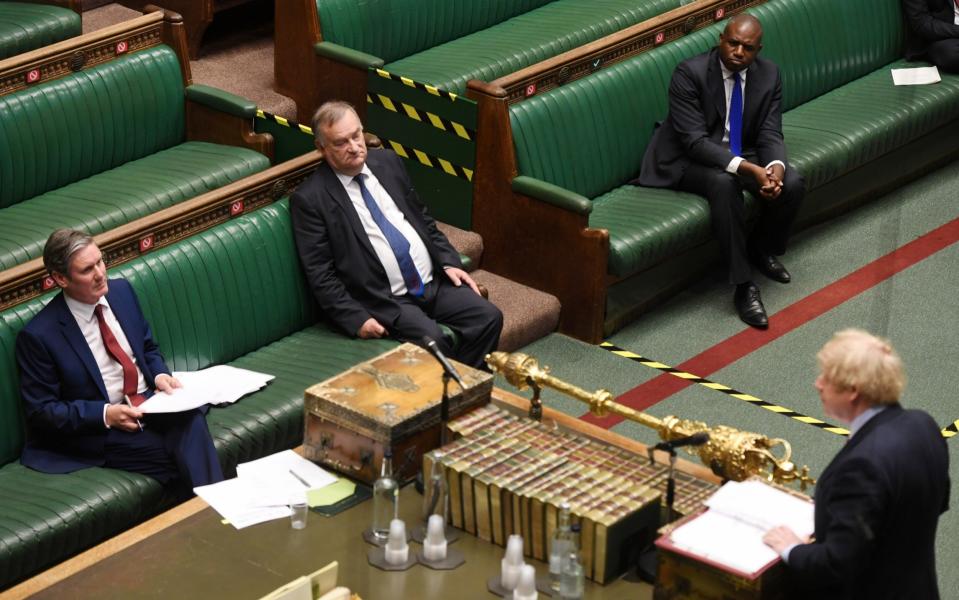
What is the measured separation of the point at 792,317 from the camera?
23.0ft

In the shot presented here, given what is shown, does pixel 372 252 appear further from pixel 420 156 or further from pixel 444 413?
pixel 444 413

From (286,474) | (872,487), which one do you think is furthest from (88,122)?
(872,487)

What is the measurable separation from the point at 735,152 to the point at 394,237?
182 centimetres

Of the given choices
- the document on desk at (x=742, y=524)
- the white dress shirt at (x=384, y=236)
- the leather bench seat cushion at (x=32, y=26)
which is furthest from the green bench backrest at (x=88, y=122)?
the document on desk at (x=742, y=524)

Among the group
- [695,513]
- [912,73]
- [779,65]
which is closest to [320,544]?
[695,513]

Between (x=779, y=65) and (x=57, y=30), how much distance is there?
11.3 feet

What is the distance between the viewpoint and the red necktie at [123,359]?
5.32m

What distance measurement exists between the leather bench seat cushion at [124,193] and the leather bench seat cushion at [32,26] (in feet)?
2.62

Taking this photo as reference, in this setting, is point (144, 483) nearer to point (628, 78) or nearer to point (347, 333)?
point (347, 333)

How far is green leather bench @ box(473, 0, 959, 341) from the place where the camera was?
6.80 metres

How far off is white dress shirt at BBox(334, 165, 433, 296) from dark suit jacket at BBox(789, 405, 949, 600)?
2667mm

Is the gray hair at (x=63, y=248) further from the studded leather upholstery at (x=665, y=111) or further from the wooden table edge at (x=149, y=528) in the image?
the studded leather upholstery at (x=665, y=111)

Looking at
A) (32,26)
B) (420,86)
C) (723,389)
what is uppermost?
(32,26)

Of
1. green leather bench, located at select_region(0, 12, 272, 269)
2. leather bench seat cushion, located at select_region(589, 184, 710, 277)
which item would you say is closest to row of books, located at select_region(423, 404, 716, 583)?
leather bench seat cushion, located at select_region(589, 184, 710, 277)
